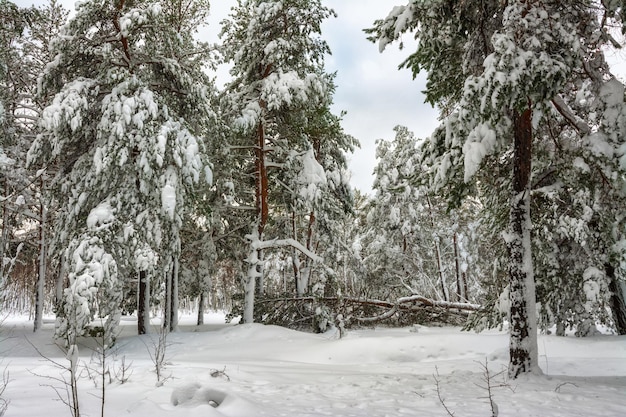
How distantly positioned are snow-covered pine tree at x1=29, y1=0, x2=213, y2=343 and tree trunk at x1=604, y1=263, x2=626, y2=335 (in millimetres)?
10183

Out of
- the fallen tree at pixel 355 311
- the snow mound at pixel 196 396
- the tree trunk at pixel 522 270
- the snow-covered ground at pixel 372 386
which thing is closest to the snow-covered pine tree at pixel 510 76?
the tree trunk at pixel 522 270

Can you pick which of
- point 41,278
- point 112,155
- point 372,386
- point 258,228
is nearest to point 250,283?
point 258,228

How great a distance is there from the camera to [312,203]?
12906 millimetres

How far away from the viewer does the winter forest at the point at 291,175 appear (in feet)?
18.2

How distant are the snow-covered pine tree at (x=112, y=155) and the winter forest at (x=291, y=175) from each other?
5 centimetres

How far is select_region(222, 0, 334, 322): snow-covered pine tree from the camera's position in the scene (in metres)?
12.1

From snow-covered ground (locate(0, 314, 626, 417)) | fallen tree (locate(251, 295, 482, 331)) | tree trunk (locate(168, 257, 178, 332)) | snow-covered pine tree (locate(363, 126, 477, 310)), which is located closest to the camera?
snow-covered ground (locate(0, 314, 626, 417))

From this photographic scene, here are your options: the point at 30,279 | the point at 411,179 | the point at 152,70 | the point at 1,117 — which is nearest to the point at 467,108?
the point at 411,179

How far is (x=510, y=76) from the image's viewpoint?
206 inches

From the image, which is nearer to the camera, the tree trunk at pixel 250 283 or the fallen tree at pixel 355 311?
the tree trunk at pixel 250 283

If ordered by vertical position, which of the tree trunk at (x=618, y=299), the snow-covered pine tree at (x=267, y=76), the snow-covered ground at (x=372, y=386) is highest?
the snow-covered pine tree at (x=267, y=76)

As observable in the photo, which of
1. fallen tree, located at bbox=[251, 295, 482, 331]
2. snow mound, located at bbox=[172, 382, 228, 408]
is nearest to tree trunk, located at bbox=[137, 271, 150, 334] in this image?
fallen tree, located at bbox=[251, 295, 482, 331]

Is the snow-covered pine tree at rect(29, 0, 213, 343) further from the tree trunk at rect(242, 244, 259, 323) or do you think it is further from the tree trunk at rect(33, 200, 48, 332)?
the tree trunk at rect(33, 200, 48, 332)

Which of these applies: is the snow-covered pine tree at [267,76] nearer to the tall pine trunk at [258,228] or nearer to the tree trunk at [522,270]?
the tall pine trunk at [258,228]
